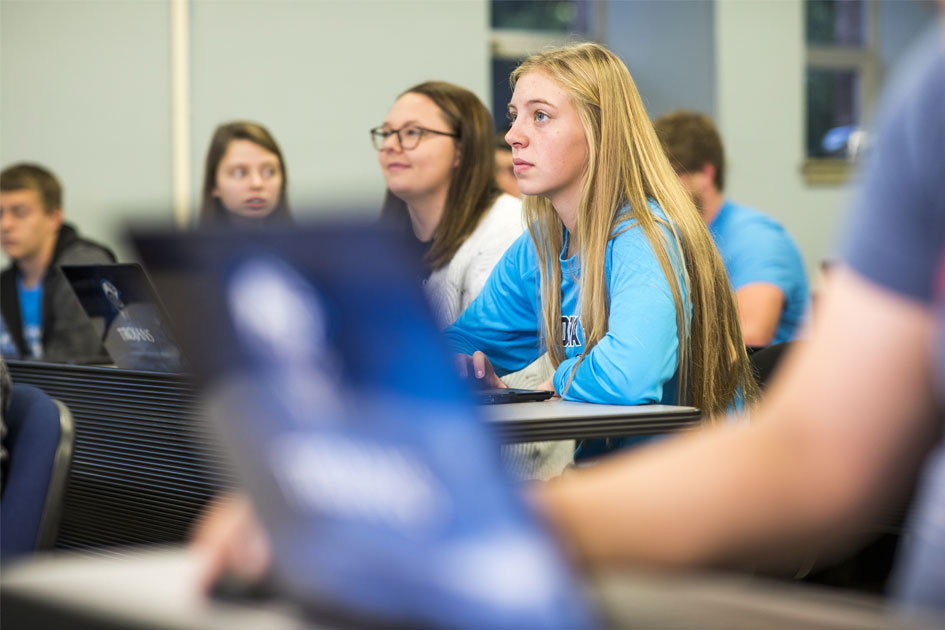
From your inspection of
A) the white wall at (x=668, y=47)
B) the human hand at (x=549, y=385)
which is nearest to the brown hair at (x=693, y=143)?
the human hand at (x=549, y=385)

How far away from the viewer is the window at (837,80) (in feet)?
23.6

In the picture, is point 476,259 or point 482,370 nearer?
point 482,370

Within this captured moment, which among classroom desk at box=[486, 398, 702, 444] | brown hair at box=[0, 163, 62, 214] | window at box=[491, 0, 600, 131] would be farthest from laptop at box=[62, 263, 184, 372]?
window at box=[491, 0, 600, 131]

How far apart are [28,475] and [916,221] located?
53.7 inches

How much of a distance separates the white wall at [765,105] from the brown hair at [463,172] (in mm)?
3694

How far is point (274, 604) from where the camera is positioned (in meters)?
0.54

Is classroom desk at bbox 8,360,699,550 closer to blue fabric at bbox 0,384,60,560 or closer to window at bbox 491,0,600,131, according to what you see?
blue fabric at bbox 0,384,60,560

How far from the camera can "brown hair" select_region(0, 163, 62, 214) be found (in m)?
4.16

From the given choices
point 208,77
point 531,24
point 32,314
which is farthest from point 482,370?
point 531,24

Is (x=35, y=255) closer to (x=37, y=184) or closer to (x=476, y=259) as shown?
(x=37, y=184)

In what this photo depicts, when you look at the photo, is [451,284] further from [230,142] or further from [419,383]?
[419,383]

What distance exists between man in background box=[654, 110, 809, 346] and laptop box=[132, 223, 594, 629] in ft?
9.90

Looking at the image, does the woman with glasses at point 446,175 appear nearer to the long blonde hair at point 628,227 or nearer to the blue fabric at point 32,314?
the long blonde hair at point 628,227

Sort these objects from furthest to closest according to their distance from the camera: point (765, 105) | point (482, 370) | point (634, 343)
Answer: point (765, 105) → point (482, 370) → point (634, 343)
